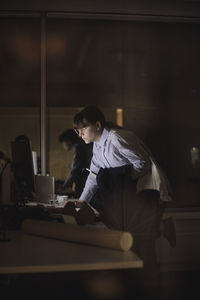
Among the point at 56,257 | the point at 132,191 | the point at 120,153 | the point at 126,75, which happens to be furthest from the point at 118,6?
the point at 56,257

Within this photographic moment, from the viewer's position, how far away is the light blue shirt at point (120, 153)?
9.14ft

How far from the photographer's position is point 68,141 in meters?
4.94

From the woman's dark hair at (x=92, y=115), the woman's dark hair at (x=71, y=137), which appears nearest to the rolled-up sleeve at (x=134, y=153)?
the woman's dark hair at (x=92, y=115)

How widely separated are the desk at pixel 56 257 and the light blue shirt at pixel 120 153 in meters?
1.07

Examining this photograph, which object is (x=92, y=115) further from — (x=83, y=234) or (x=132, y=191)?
(x=83, y=234)

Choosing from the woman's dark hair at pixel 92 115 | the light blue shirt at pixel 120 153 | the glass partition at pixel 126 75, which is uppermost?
the glass partition at pixel 126 75

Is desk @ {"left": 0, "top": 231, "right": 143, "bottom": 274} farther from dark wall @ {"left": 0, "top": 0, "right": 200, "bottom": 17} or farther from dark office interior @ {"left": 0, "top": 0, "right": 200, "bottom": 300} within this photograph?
dark wall @ {"left": 0, "top": 0, "right": 200, "bottom": 17}

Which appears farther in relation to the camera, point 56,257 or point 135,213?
point 135,213

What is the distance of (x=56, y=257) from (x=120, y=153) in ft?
4.57

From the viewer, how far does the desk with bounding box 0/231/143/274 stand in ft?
4.80

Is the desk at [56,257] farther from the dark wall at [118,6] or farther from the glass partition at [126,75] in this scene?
the dark wall at [118,6]

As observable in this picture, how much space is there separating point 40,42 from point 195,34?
6.38 feet

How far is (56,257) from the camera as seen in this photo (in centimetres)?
159

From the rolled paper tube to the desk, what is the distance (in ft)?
0.08
